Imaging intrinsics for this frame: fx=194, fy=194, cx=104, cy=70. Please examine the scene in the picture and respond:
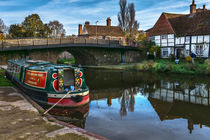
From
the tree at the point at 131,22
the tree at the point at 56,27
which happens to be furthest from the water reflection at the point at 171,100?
the tree at the point at 56,27

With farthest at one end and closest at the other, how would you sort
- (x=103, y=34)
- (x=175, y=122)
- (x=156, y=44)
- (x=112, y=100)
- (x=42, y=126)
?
(x=103, y=34), (x=156, y=44), (x=112, y=100), (x=175, y=122), (x=42, y=126)

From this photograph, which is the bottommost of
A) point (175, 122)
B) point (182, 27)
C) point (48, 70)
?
point (175, 122)

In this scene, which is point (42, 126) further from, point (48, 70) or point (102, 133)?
point (48, 70)

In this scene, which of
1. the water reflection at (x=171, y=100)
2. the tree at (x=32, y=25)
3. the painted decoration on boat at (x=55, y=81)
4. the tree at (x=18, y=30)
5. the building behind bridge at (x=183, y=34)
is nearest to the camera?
the water reflection at (x=171, y=100)

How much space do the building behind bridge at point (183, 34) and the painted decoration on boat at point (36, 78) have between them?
24369 millimetres

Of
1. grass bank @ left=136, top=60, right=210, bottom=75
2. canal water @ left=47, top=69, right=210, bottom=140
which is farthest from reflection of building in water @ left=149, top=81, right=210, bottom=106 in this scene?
grass bank @ left=136, top=60, right=210, bottom=75

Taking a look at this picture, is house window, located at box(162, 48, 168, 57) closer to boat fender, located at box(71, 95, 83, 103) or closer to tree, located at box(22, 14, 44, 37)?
tree, located at box(22, 14, 44, 37)

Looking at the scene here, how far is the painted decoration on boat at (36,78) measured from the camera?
9953mm

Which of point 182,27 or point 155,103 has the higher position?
point 182,27

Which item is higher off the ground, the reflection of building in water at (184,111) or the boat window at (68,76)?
the boat window at (68,76)

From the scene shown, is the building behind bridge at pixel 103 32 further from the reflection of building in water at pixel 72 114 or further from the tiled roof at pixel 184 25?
the reflection of building in water at pixel 72 114

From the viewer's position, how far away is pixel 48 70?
9.88 m

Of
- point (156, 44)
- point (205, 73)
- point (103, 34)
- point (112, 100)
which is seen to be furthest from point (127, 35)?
point (112, 100)

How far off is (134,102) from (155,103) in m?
1.22
